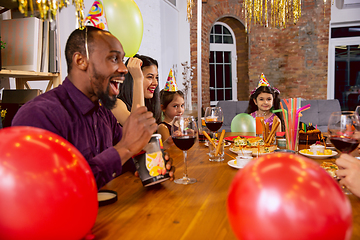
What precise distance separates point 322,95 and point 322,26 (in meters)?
1.48

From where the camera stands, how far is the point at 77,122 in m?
0.98

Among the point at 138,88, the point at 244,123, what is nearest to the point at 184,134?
the point at 138,88

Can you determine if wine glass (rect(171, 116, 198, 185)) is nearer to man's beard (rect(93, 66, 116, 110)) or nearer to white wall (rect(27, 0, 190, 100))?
man's beard (rect(93, 66, 116, 110))

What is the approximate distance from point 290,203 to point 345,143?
23.9 inches

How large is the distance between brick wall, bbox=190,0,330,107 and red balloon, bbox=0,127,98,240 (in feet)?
17.3

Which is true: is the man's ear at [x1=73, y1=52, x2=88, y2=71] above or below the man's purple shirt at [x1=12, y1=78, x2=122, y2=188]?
above

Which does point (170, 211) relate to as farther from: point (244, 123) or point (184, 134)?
point (244, 123)

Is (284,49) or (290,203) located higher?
(284,49)

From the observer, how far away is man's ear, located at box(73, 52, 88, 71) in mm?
998

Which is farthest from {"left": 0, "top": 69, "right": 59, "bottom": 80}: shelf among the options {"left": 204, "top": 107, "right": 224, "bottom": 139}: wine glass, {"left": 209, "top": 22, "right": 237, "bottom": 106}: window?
{"left": 209, "top": 22, "right": 237, "bottom": 106}: window

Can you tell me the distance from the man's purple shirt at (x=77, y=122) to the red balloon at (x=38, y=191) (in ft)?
1.23

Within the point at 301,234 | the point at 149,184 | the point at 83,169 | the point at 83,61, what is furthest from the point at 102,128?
the point at 301,234

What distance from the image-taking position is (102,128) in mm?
1125

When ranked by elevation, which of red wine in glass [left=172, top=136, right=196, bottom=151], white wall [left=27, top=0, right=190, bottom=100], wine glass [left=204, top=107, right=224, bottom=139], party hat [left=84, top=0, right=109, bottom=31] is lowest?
red wine in glass [left=172, top=136, right=196, bottom=151]
